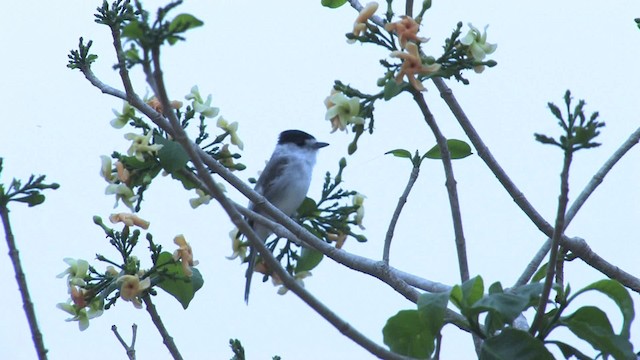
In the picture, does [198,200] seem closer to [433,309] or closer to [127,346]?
[127,346]

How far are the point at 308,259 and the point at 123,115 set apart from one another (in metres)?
1.19

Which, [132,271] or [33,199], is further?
[132,271]

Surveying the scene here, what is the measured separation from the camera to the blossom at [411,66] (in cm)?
346

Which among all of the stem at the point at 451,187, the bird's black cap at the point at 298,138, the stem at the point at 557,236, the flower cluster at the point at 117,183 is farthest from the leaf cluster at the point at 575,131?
the bird's black cap at the point at 298,138

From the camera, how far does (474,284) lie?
3.21m

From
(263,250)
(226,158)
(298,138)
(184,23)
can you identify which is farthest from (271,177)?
(184,23)

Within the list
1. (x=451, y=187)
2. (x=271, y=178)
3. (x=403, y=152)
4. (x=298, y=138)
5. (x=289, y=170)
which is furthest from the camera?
(x=298, y=138)

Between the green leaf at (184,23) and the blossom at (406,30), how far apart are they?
1095 mm

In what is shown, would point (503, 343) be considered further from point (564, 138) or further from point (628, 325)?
point (564, 138)

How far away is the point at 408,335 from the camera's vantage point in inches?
125

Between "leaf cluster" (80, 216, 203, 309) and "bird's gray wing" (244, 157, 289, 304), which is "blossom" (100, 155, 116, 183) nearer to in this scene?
"leaf cluster" (80, 216, 203, 309)

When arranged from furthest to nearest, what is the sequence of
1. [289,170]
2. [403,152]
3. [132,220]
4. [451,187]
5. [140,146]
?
1. [289,170]
2. [403,152]
3. [140,146]
4. [132,220]
5. [451,187]

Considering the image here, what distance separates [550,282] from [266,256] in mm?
822

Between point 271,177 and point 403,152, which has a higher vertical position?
point 271,177
